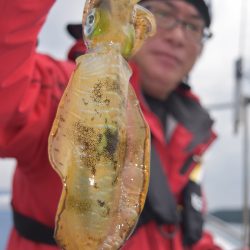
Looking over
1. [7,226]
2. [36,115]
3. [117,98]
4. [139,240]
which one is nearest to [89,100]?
[117,98]

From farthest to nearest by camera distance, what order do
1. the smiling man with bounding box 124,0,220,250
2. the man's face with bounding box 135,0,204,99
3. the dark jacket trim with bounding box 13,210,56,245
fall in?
the man's face with bounding box 135,0,204,99 → the smiling man with bounding box 124,0,220,250 → the dark jacket trim with bounding box 13,210,56,245

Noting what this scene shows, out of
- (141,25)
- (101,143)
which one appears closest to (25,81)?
(141,25)

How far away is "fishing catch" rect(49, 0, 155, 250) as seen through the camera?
2.46 feet

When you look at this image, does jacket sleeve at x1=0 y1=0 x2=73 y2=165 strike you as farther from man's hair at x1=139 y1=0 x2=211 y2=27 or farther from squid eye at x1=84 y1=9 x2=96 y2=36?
man's hair at x1=139 y1=0 x2=211 y2=27

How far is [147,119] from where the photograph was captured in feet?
7.26

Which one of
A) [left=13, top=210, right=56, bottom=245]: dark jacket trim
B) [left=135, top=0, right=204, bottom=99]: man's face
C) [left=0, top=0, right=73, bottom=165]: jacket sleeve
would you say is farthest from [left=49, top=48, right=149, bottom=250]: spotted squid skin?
[left=135, top=0, right=204, bottom=99]: man's face

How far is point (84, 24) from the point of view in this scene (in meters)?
0.86

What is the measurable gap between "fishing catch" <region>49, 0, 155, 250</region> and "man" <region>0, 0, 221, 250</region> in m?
0.46

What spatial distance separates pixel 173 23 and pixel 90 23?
1685 millimetres

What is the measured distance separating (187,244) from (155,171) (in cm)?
54

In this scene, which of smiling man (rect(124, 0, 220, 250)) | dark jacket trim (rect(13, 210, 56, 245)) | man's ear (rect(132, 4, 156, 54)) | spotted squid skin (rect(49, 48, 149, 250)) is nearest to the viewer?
spotted squid skin (rect(49, 48, 149, 250))

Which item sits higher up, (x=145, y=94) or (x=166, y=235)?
(x=145, y=94)

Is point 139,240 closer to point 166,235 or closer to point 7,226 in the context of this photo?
point 166,235

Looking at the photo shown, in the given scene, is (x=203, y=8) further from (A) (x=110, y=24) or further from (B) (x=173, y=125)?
(A) (x=110, y=24)
